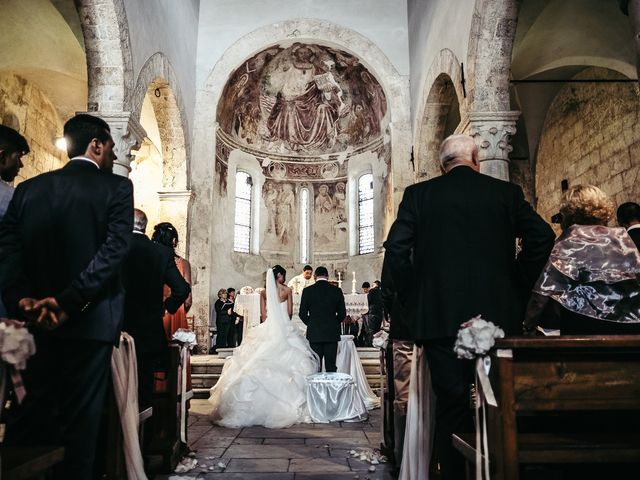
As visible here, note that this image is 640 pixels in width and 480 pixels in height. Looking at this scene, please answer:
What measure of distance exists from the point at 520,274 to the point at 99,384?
6.79 feet

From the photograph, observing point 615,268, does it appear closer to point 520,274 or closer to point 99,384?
point 520,274

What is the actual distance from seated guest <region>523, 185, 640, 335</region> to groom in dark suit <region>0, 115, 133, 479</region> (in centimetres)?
199

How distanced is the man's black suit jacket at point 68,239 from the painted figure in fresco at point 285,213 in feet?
44.4

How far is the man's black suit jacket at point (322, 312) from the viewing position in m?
6.71

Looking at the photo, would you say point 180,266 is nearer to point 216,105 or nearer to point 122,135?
point 122,135

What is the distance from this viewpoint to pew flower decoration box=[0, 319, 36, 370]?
1.67 metres

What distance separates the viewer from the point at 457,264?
102 inches

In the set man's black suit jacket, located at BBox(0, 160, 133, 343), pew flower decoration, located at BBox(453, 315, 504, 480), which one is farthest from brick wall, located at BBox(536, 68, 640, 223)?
man's black suit jacket, located at BBox(0, 160, 133, 343)

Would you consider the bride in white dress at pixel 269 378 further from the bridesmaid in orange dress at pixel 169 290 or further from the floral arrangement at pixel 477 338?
the floral arrangement at pixel 477 338

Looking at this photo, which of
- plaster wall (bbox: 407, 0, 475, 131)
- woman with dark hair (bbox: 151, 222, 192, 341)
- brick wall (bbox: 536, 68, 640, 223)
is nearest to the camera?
woman with dark hair (bbox: 151, 222, 192, 341)

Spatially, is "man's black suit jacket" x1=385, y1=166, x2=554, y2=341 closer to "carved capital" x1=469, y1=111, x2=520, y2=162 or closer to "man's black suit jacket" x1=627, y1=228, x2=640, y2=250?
"man's black suit jacket" x1=627, y1=228, x2=640, y2=250

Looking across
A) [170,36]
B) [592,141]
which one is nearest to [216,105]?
[170,36]

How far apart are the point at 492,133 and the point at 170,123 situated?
6.93 metres

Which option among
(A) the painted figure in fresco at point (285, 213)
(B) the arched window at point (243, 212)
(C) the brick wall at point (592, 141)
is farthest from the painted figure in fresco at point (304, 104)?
(C) the brick wall at point (592, 141)
